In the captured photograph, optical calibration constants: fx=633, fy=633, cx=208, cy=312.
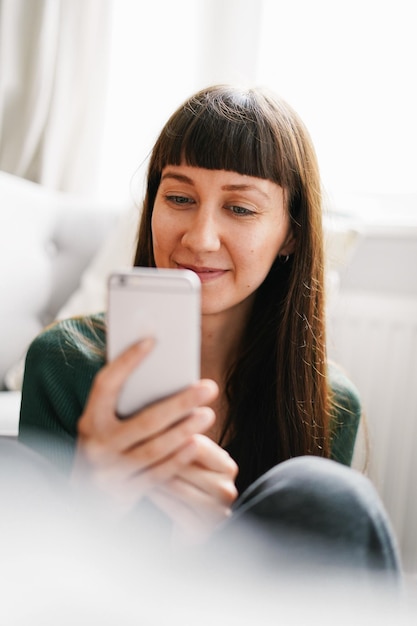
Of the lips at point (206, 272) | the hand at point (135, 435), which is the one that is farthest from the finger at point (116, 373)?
the lips at point (206, 272)

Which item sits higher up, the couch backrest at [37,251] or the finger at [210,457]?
the couch backrest at [37,251]

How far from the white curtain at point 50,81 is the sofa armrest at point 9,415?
0.66m

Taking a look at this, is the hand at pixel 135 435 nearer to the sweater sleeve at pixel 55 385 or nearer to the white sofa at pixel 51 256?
the sweater sleeve at pixel 55 385

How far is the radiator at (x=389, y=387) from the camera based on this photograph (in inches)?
46.4

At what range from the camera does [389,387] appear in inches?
47.0

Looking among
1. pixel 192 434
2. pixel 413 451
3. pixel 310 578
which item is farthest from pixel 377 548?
pixel 413 451

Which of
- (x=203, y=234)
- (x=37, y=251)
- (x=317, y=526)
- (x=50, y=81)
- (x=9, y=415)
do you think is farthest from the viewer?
(x=50, y=81)

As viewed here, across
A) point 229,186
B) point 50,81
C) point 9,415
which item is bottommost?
point 9,415

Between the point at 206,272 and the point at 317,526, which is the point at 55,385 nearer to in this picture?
the point at 206,272

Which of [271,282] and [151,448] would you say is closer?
[151,448]

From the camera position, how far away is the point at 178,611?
0.42m

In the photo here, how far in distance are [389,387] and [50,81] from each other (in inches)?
39.0

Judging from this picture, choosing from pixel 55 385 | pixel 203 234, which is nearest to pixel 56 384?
pixel 55 385

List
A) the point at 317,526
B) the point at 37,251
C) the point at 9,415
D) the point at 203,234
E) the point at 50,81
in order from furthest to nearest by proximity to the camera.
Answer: the point at 50,81, the point at 37,251, the point at 9,415, the point at 203,234, the point at 317,526
